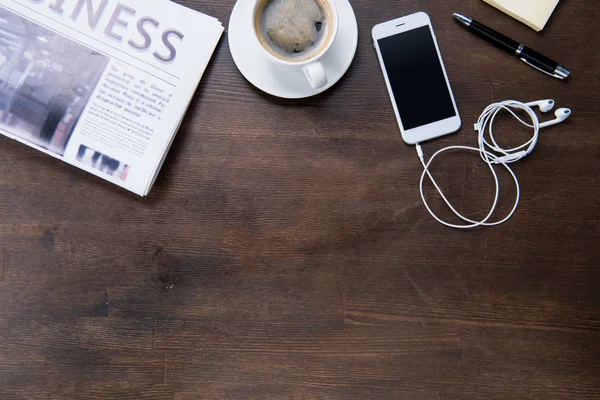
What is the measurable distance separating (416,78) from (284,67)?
18cm

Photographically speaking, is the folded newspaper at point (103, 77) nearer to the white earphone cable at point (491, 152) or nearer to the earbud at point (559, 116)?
the white earphone cable at point (491, 152)

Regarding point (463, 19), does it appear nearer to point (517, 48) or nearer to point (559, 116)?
point (517, 48)

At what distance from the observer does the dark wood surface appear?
0.68m

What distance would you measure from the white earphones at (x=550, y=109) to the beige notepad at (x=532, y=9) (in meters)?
0.10

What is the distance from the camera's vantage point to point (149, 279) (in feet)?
2.27

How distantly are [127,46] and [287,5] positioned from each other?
0.75 ft

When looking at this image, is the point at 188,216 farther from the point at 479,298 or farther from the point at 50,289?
the point at 479,298

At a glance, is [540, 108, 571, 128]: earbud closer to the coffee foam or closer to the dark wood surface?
the dark wood surface

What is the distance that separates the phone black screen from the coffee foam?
0.10 meters

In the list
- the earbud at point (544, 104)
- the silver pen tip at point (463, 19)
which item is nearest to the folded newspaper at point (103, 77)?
the silver pen tip at point (463, 19)

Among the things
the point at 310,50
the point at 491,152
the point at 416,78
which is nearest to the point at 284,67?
the point at 310,50

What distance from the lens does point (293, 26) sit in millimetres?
626

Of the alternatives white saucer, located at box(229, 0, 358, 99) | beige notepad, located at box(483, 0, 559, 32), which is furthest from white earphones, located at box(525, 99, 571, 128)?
white saucer, located at box(229, 0, 358, 99)

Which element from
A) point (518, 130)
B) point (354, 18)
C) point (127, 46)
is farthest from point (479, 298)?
point (127, 46)
